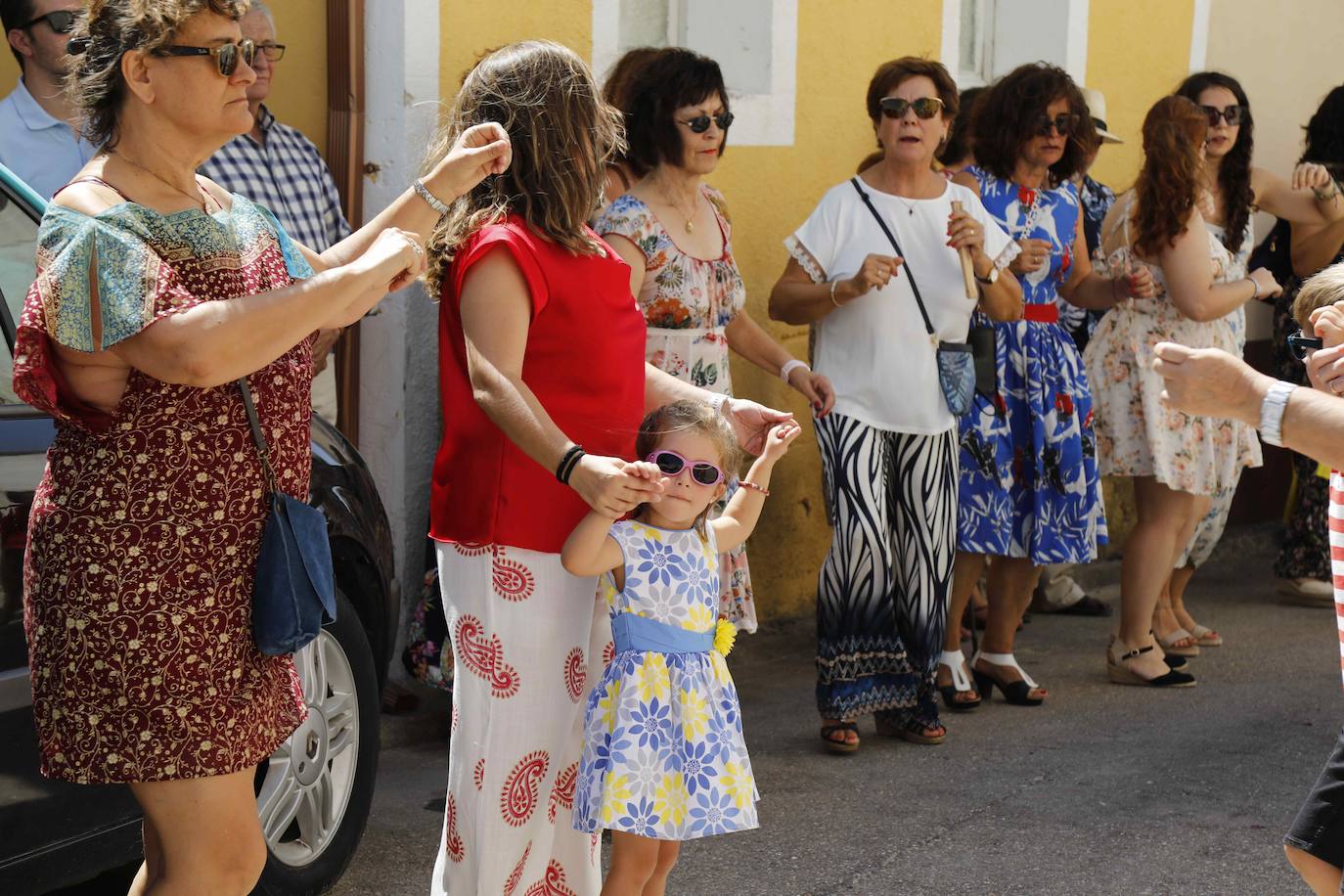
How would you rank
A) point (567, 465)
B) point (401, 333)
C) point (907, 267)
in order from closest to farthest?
1. point (567, 465)
2. point (907, 267)
3. point (401, 333)

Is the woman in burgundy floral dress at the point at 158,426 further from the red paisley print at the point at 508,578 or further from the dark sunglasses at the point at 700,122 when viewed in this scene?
the dark sunglasses at the point at 700,122

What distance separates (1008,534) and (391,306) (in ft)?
7.69

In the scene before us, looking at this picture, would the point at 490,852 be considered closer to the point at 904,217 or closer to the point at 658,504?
the point at 658,504

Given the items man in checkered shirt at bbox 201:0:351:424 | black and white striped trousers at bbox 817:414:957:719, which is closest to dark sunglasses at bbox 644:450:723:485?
man in checkered shirt at bbox 201:0:351:424

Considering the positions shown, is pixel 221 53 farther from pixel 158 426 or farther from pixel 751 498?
pixel 751 498

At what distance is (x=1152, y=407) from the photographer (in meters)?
6.55

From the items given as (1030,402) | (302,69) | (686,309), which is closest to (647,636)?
(686,309)

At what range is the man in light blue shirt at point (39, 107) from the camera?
495 cm

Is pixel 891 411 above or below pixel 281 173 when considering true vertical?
below

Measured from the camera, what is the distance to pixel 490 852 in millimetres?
3332

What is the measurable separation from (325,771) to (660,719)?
116 centimetres

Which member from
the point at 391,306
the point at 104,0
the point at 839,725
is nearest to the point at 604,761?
the point at 104,0

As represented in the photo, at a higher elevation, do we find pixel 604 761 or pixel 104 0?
pixel 104 0

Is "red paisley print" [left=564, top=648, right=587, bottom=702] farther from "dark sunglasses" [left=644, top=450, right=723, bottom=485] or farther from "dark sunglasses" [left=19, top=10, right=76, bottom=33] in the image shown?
"dark sunglasses" [left=19, top=10, right=76, bottom=33]
